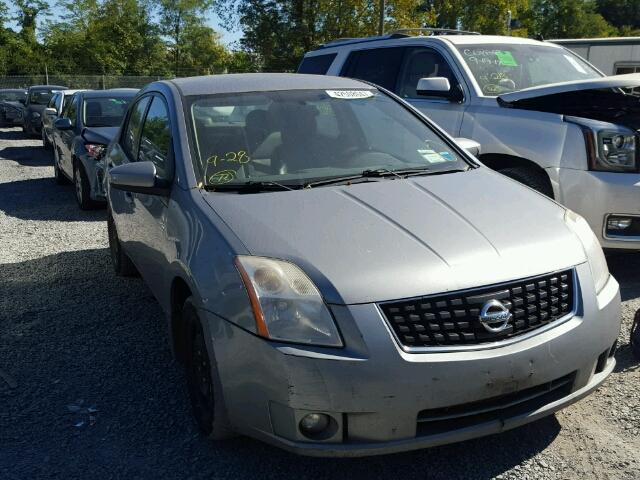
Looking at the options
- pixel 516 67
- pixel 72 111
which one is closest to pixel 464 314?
pixel 516 67

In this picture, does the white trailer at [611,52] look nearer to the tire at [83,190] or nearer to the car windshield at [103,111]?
the car windshield at [103,111]

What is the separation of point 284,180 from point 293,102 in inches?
29.4

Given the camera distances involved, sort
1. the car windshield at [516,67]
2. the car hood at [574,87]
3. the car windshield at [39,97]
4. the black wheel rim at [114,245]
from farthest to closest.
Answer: the car windshield at [39,97]
the car windshield at [516,67]
the black wheel rim at [114,245]
the car hood at [574,87]

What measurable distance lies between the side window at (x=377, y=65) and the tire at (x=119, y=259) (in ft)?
10.3

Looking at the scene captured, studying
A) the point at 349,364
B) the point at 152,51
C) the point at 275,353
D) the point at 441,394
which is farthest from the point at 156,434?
the point at 152,51

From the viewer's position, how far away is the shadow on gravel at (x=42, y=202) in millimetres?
8453

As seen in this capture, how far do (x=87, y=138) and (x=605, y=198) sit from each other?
20.7ft

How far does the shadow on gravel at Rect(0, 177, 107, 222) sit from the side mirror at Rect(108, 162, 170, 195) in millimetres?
4758

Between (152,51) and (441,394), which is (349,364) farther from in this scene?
(152,51)

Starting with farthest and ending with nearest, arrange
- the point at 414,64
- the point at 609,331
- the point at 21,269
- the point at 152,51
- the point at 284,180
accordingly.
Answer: the point at 152,51 → the point at 414,64 → the point at 21,269 → the point at 284,180 → the point at 609,331

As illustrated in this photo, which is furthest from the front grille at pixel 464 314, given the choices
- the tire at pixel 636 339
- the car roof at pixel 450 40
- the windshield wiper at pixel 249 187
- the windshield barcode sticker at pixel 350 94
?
the car roof at pixel 450 40

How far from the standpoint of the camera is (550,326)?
2725mm

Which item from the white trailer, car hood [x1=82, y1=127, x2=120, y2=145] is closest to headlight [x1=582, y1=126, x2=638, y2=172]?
car hood [x1=82, y1=127, x2=120, y2=145]

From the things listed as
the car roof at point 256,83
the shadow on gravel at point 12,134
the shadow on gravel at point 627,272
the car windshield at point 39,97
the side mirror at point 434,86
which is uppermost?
the car roof at point 256,83
